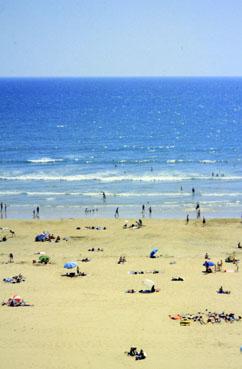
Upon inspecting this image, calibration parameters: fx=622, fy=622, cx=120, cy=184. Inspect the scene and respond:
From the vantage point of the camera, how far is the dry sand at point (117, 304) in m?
24.2

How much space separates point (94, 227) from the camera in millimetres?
46875

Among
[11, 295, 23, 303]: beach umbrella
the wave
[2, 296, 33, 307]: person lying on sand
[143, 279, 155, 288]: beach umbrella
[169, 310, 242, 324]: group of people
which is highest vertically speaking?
the wave

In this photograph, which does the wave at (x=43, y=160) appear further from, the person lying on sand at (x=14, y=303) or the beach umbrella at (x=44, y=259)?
the person lying on sand at (x=14, y=303)

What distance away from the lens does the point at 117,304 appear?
29.9 m

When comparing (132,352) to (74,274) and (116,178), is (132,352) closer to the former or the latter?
(74,274)

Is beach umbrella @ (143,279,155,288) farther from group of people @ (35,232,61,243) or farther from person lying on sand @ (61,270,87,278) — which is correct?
group of people @ (35,232,61,243)

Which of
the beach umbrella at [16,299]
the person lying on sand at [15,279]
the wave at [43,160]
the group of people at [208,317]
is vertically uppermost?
the wave at [43,160]

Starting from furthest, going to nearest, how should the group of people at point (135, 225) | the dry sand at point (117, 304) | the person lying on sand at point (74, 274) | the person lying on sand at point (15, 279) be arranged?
the group of people at point (135, 225), the person lying on sand at point (74, 274), the person lying on sand at point (15, 279), the dry sand at point (117, 304)

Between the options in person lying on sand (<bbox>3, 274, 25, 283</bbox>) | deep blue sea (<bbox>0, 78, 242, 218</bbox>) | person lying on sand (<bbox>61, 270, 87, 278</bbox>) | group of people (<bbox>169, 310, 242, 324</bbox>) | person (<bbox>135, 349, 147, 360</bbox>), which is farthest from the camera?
deep blue sea (<bbox>0, 78, 242, 218</bbox>)

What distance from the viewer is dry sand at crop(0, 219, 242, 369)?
24.2 metres

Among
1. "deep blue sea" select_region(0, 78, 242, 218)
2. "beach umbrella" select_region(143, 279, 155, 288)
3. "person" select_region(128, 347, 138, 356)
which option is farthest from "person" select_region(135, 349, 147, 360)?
"deep blue sea" select_region(0, 78, 242, 218)

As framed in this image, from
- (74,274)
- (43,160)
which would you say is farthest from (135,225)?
(43,160)

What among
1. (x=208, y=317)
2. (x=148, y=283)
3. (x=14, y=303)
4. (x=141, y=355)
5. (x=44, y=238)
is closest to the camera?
(x=141, y=355)

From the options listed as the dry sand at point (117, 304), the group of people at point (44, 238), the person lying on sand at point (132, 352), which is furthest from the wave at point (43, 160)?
the person lying on sand at point (132, 352)
